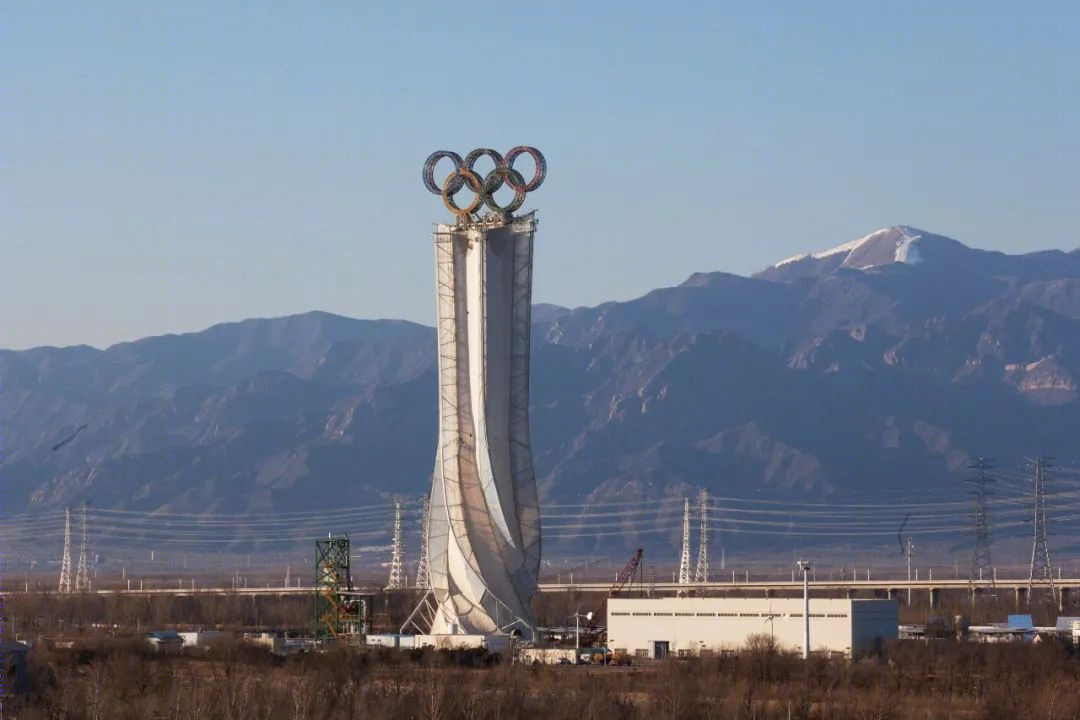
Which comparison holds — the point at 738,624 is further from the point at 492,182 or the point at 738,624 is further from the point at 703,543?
the point at 703,543

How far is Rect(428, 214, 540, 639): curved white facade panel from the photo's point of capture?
104625mm

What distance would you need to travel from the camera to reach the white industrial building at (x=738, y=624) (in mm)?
101438

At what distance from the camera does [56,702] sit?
6681cm

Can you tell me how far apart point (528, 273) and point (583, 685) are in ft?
107

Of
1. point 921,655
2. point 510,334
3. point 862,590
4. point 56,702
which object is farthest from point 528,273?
point 862,590

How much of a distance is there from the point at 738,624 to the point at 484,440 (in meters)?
14.9

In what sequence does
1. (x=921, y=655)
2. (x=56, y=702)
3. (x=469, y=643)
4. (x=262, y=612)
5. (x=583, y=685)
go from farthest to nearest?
(x=262, y=612) → (x=469, y=643) → (x=921, y=655) → (x=583, y=685) → (x=56, y=702)

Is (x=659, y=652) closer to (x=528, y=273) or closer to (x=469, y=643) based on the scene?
(x=469, y=643)

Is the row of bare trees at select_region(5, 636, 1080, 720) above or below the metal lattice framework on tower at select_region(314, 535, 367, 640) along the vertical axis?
below

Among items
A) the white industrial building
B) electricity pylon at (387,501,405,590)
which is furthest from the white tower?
electricity pylon at (387,501,405,590)

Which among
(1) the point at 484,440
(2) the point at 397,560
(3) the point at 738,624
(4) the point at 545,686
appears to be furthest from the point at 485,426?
(2) the point at 397,560

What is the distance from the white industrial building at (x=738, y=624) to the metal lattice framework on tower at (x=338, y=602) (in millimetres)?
13881

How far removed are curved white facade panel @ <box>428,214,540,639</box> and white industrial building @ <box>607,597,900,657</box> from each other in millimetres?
5811

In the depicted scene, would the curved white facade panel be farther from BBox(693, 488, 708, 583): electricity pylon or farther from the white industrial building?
BBox(693, 488, 708, 583): electricity pylon
